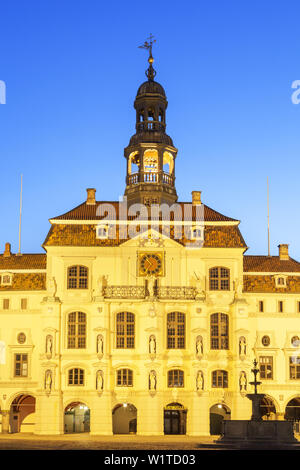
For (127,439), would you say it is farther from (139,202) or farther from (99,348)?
(139,202)

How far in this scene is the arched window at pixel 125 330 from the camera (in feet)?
230

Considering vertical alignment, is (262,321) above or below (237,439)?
above

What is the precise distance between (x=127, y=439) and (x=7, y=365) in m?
14.0

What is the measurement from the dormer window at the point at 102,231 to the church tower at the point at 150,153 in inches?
203

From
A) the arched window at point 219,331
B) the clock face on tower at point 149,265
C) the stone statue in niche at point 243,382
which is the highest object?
the clock face on tower at point 149,265

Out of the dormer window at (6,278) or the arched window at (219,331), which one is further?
the dormer window at (6,278)

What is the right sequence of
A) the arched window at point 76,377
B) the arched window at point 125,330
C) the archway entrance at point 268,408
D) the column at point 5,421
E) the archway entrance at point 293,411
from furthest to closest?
the archway entrance at point 268,408 → the archway entrance at point 293,411 → the column at point 5,421 → the arched window at point 125,330 → the arched window at point 76,377

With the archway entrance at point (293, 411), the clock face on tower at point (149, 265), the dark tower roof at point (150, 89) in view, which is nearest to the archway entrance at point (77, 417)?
the clock face on tower at point (149, 265)

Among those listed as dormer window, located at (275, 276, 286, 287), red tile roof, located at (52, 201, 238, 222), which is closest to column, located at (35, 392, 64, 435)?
red tile roof, located at (52, 201, 238, 222)

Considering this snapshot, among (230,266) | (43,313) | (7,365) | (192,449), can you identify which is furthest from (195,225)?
(192,449)

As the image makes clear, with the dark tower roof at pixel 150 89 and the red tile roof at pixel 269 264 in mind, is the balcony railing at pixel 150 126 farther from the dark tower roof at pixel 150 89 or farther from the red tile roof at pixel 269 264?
the red tile roof at pixel 269 264

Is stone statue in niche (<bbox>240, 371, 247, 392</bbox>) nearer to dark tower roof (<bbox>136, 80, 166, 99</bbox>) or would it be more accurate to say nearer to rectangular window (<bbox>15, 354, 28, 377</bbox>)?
rectangular window (<bbox>15, 354, 28, 377</bbox>)

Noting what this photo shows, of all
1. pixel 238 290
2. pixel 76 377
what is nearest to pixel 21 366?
pixel 76 377

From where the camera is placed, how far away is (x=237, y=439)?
5462cm
